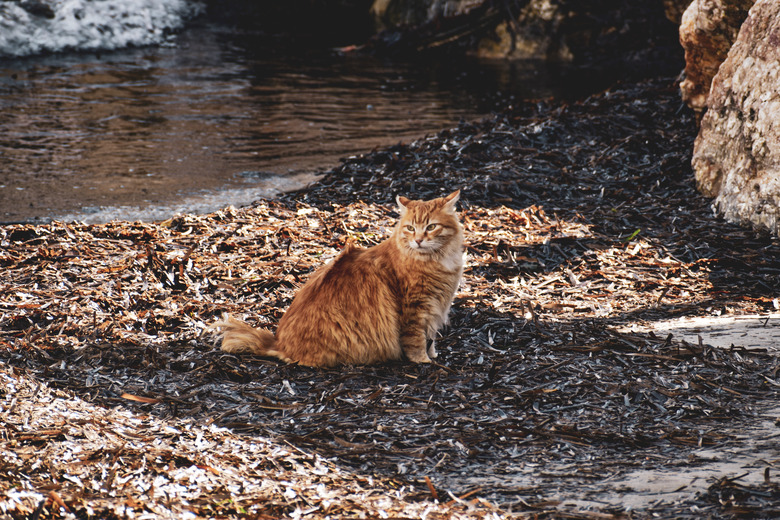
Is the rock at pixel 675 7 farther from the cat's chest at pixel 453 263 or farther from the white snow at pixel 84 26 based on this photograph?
the white snow at pixel 84 26

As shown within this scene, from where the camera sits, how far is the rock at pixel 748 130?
19.0ft

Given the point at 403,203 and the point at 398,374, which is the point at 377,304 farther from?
the point at 403,203

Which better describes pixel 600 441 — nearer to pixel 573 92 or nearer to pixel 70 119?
pixel 70 119

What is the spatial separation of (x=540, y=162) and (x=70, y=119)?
25.0 ft

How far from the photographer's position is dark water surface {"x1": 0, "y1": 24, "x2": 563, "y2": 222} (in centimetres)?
790

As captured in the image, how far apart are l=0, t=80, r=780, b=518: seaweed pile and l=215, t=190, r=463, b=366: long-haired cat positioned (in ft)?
0.41

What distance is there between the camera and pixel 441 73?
15938mm

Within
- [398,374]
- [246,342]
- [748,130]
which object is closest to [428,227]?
[398,374]

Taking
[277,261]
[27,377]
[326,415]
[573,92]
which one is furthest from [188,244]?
[573,92]

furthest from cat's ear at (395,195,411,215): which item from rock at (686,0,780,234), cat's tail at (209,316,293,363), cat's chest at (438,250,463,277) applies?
rock at (686,0,780,234)

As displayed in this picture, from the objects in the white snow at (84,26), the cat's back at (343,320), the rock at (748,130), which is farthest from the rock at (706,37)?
the white snow at (84,26)

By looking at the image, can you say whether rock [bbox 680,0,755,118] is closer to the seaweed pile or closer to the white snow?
the seaweed pile

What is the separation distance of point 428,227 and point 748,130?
3519 millimetres

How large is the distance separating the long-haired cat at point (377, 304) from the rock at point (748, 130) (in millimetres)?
3008
